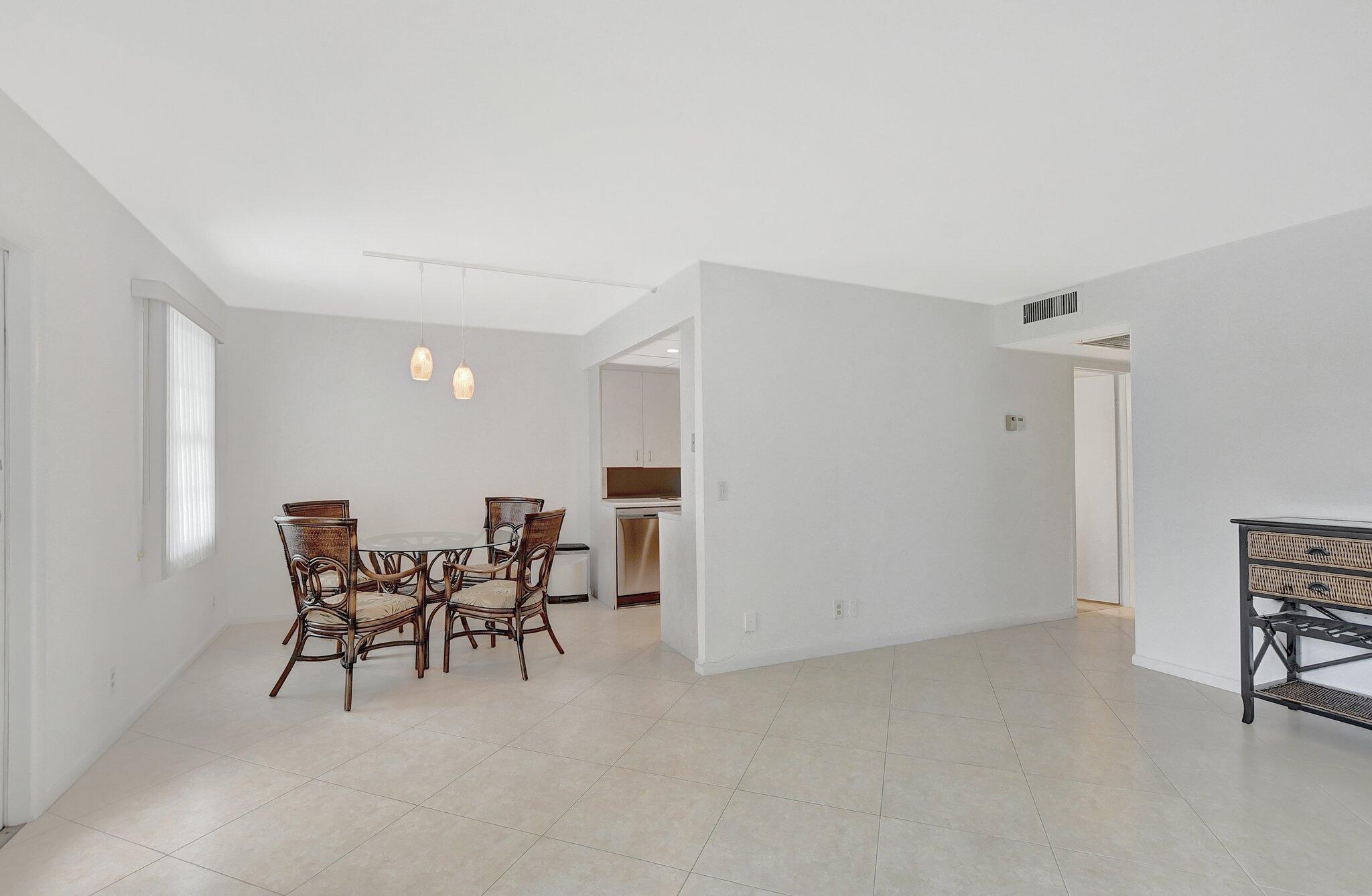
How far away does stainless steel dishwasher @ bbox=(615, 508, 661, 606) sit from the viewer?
19.7ft

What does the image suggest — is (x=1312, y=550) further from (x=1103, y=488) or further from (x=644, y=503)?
(x=644, y=503)

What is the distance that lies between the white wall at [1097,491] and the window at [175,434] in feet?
23.3

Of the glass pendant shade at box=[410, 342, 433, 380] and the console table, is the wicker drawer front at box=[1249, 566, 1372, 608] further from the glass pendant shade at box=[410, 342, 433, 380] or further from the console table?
the glass pendant shade at box=[410, 342, 433, 380]

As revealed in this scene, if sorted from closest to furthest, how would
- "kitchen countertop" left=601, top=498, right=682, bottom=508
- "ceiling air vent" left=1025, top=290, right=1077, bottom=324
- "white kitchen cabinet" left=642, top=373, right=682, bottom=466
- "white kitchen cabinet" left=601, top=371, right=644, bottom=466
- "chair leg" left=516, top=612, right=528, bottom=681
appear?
1. "chair leg" left=516, top=612, right=528, bottom=681
2. "ceiling air vent" left=1025, top=290, right=1077, bottom=324
3. "kitchen countertop" left=601, top=498, right=682, bottom=508
4. "white kitchen cabinet" left=601, top=371, right=644, bottom=466
5. "white kitchen cabinet" left=642, top=373, right=682, bottom=466

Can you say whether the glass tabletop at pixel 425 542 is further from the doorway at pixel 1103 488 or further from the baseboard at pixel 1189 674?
the doorway at pixel 1103 488

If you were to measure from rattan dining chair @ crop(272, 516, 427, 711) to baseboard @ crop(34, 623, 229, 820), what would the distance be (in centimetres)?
60

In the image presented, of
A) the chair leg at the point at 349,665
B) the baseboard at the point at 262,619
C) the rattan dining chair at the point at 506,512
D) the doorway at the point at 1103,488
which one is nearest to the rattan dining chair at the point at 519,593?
the chair leg at the point at 349,665

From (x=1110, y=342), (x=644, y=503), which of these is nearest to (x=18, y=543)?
(x=644, y=503)

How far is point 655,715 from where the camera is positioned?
342cm

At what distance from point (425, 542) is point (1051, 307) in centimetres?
474

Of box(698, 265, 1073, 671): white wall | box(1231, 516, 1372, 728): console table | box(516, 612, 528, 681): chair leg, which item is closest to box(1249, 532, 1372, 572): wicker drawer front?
box(1231, 516, 1372, 728): console table

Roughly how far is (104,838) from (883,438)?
4461 millimetres

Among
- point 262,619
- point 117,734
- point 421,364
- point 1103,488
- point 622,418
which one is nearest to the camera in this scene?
point 117,734

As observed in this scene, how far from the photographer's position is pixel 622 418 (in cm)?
657
